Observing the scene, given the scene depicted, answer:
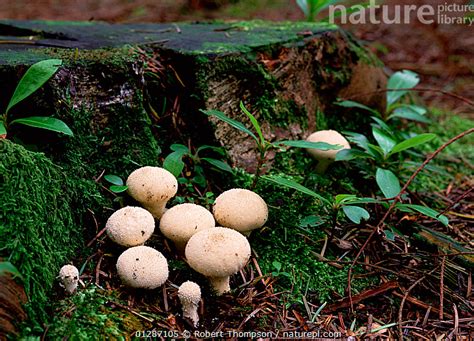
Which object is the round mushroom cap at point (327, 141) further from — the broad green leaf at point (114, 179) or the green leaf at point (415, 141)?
the broad green leaf at point (114, 179)

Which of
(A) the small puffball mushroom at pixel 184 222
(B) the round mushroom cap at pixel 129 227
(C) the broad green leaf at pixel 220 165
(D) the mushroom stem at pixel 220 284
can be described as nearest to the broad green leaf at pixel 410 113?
(C) the broad green leaf at pixel 220 165

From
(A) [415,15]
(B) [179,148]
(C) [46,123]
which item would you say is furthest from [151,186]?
(A) [415,15]

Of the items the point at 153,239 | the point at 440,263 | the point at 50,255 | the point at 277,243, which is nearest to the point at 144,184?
Result: the point at 153,239

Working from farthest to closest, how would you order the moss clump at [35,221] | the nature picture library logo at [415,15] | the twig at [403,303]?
the nature picture library logo at [415,15], the twig at [403,303], the moss clump at [35,221]

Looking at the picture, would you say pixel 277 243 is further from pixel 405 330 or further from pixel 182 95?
pixel 182 95

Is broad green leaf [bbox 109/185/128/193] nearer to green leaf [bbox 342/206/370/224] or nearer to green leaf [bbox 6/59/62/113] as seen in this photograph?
green leaf [bbox 6/59/62/113]

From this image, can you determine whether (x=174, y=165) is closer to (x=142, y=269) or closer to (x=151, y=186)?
(x=151, y=186)
